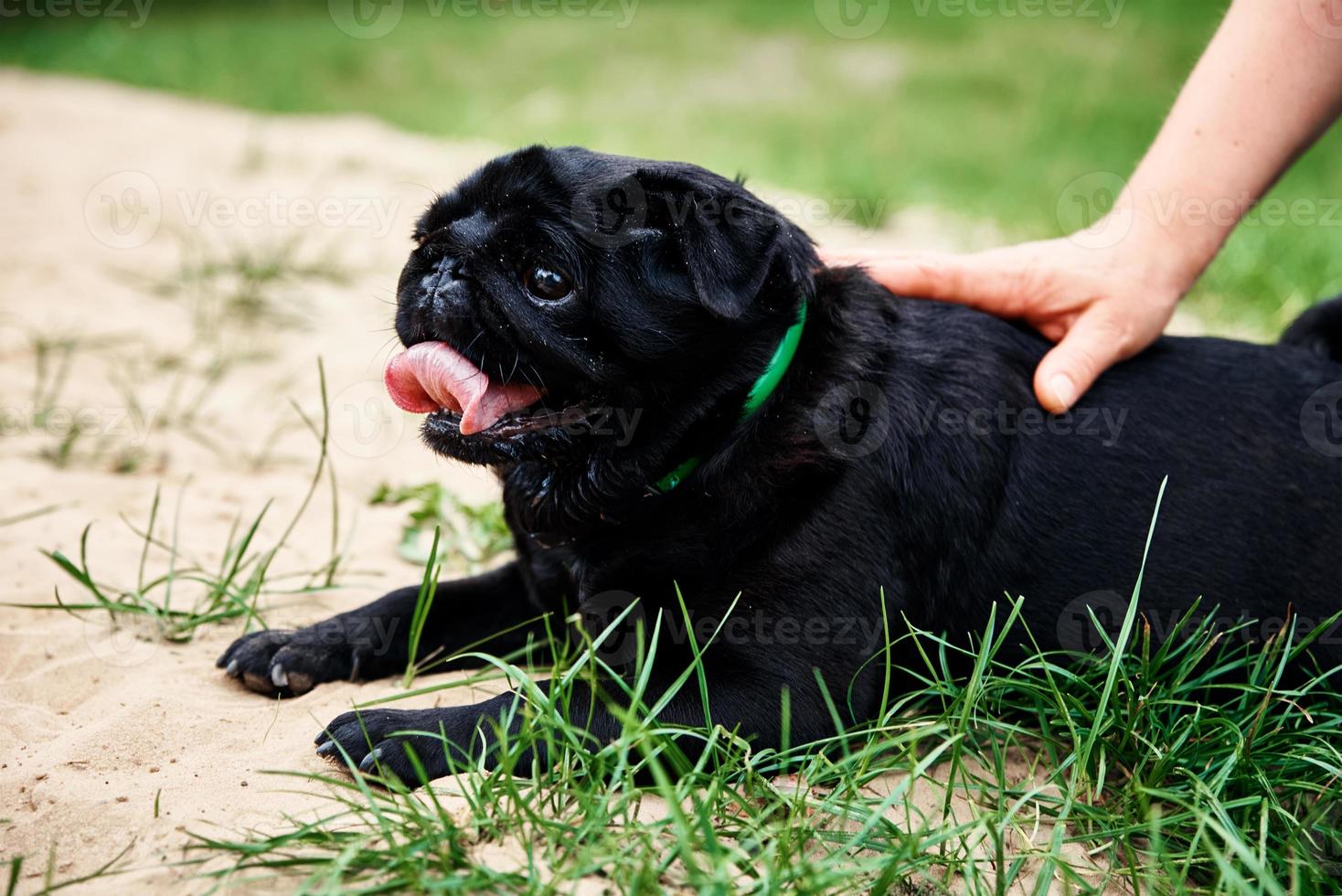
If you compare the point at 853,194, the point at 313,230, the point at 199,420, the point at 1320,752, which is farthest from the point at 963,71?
the point at 1320,752

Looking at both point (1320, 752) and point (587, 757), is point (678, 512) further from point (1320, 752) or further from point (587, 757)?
point (1320, 752)

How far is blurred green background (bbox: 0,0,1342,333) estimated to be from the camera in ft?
30.0

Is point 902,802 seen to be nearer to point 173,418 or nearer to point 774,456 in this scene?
point 774,456

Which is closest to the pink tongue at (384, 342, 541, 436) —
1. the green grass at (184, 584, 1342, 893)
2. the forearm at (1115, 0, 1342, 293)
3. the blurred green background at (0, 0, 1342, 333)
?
the green grass at (184, 584, 1342, 893)

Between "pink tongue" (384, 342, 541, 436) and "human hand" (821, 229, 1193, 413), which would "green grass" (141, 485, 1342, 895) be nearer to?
"pink tongue" (384, 342, 541, 436)

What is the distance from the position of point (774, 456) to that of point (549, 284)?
679mm

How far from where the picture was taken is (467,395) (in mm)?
2742

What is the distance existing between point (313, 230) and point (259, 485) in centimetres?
331

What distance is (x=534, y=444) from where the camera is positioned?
2.78 m

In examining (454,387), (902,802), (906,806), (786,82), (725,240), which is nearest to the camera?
(906,806)

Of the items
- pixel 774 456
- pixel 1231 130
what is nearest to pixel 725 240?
pixel 774 456

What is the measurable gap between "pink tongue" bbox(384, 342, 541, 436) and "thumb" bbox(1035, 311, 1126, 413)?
133 centimetres

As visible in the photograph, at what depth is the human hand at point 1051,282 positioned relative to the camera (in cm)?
323

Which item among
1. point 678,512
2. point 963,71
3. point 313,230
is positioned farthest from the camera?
point 963,71
